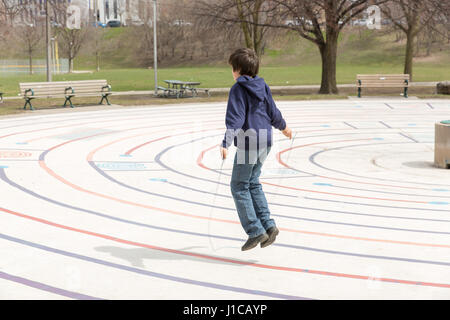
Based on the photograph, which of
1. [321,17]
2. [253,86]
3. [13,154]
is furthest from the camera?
[321,17]

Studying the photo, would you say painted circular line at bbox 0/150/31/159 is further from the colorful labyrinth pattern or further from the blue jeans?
the blue jeans

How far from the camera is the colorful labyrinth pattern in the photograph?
532cm

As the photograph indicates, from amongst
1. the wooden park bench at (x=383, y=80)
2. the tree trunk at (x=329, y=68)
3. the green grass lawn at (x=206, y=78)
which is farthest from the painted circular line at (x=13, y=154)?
the green grass lawn at (x=206, y=78)

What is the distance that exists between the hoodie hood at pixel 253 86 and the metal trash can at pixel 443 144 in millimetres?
6052

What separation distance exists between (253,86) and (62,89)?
637 inches

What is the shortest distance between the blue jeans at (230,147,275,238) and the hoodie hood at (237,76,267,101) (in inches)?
19.2

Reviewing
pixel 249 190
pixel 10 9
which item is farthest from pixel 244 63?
pixel 10 9

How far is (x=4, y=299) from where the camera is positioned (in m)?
4.88

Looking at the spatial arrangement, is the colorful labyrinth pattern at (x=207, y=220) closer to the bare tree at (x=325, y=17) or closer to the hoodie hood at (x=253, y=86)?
the hoodie hood at (x=253, y=86)

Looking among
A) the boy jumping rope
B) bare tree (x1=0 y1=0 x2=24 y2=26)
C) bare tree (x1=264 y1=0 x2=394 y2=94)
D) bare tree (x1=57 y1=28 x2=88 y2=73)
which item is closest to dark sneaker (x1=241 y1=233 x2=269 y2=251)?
the boy jumping rope

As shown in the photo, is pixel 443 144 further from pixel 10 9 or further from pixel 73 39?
pixel 73 39

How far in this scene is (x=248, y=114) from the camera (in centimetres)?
593

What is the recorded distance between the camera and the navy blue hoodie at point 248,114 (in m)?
5.80

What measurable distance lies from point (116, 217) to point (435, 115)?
45.3 ft
